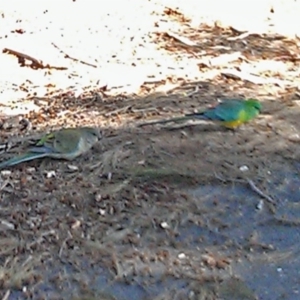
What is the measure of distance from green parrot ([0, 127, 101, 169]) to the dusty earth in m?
0.04

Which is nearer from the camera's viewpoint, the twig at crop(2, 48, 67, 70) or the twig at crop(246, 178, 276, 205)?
the twig at crop(246, 178, 276, 205)

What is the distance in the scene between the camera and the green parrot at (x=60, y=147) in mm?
3875

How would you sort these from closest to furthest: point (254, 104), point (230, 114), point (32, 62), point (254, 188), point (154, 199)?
1. point (154, 199)
2. point (254, 188)
3. point (230, 114)
4. point (254, 104)
5. point (32, 62)

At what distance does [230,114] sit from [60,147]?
3.18ft

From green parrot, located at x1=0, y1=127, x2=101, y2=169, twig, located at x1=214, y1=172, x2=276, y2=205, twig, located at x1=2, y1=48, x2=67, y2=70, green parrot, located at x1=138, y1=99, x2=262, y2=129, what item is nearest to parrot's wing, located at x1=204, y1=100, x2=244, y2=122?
green parrot, located at x1=138, y1=99, x2=262, y2=129

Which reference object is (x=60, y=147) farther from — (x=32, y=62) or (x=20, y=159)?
(x=32, y=62)

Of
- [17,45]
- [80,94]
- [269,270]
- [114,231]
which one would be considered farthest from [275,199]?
[17,45]

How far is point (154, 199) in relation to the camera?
11.8 ft

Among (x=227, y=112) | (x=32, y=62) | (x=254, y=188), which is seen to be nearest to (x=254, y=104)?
(x=227, y=112)

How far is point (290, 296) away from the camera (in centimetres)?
297

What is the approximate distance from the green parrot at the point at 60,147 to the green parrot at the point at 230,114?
1.60 feet

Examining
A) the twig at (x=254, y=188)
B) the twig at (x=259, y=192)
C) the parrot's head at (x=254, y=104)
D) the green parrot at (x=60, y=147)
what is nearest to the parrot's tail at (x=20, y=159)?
the green parrot at (x=60, y=147)

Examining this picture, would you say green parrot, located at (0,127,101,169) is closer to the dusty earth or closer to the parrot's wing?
the dusty earth

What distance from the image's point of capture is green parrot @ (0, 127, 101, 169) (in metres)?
3.88
